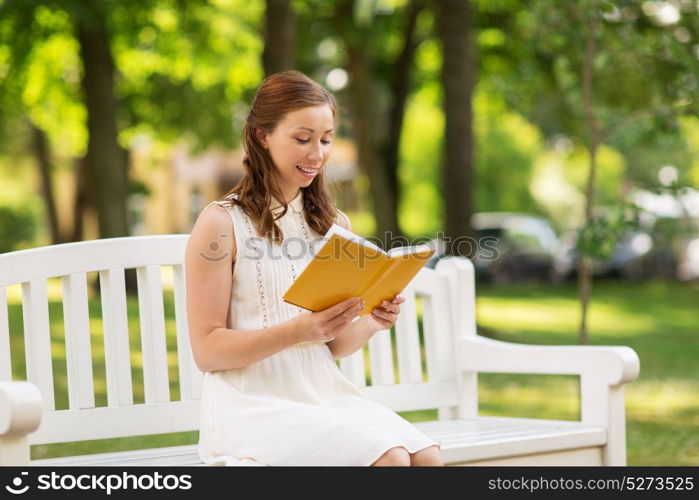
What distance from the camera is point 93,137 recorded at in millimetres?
15227

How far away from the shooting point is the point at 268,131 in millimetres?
3475

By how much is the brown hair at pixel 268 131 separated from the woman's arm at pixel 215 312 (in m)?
0.16

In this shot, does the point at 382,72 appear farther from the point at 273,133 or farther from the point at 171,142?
the point at 273,133

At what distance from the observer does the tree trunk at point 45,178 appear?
2546 centimetres

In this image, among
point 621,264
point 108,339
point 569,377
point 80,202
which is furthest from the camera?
point 621,264

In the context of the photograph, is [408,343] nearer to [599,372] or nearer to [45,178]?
[599,372]

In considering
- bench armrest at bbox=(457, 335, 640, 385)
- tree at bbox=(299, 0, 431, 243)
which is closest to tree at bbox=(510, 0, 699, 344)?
bench armrest at bbox=(457, 335, 640, 385)

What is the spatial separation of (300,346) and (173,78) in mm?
20171

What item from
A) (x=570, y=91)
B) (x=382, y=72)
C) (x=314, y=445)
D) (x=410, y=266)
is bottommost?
(x=314, y=445)

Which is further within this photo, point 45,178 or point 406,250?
point 45,178

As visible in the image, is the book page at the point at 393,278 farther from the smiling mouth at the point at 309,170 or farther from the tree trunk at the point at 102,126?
the tree trunk at the point at 102,126

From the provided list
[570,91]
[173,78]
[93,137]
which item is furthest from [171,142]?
[570,91]

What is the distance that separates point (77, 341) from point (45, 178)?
76.9 ft

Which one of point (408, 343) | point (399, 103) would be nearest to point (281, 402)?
point (408, 343)
